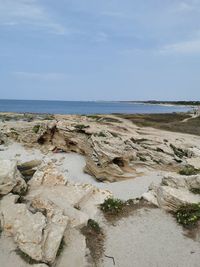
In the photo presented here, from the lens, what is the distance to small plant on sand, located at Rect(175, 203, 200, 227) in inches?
569

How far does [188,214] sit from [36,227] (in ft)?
21.9

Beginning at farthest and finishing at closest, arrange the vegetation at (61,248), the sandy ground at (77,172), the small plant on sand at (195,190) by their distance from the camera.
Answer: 1. the sandy ground at (77,172)
2. the small plant on sand at (195,190)
3. the vegetation at (61,248)

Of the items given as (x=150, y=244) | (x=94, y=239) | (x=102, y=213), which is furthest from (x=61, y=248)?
(x=102, y=213)

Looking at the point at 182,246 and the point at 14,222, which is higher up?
the point at 14,222

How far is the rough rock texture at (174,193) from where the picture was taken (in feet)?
51.1

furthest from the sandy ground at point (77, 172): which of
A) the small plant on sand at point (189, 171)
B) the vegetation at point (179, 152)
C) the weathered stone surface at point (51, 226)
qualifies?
the weathered stone surface at point (51, 226)

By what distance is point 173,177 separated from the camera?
58.9 feet

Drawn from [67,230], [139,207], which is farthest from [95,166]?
[67,230]

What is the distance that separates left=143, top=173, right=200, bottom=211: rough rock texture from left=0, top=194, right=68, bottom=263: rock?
5.03 metres

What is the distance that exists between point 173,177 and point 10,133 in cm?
2116

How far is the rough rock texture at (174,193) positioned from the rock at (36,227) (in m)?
5.03

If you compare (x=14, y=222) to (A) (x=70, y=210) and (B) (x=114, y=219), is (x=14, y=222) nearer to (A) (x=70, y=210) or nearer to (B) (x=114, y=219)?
(A) (x=70, y=210)

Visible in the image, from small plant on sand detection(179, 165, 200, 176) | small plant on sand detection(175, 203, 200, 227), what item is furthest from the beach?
small plant on sand detection(179, 165, 200, 176)

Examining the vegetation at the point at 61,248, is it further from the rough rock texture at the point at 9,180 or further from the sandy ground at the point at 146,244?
the rough rock texture at the point at 9,180
